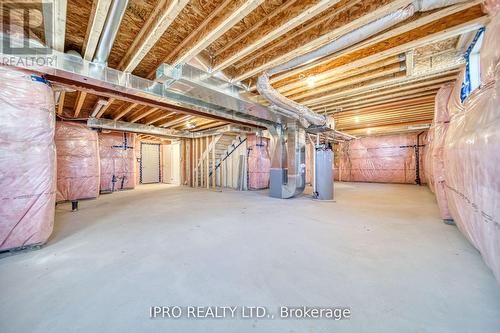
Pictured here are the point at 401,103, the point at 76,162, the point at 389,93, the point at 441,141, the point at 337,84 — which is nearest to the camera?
the point at 441,141

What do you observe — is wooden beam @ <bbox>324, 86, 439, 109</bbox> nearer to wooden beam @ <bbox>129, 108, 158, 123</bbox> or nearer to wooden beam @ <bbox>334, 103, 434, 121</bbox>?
→ wooden beam @ <bbox>334, 103, 434, 121</bbox>

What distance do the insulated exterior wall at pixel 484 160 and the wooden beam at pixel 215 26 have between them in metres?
1.68

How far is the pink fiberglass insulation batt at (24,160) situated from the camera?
1758mm

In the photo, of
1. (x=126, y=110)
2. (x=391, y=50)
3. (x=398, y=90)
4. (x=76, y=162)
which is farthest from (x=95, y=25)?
(x=398, y=90)

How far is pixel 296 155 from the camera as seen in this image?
462 cm

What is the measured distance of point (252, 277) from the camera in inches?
56.1

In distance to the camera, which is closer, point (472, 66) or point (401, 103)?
point (472, 66)

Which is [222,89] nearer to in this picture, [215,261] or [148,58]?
[148,58]

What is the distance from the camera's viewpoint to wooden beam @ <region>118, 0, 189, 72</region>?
4.83 ft

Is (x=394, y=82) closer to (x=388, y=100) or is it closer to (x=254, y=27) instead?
(x=388, y=100)

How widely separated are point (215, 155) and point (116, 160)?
3185 mm

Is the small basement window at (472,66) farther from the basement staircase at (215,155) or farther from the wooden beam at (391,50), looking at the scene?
the basement staircase at (215,155)

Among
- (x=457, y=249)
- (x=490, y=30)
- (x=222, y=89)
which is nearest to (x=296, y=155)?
(x=222, y=89)

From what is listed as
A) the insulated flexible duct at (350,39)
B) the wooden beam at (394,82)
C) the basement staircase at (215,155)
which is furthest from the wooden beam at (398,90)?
the basement staircase at (215,155)
